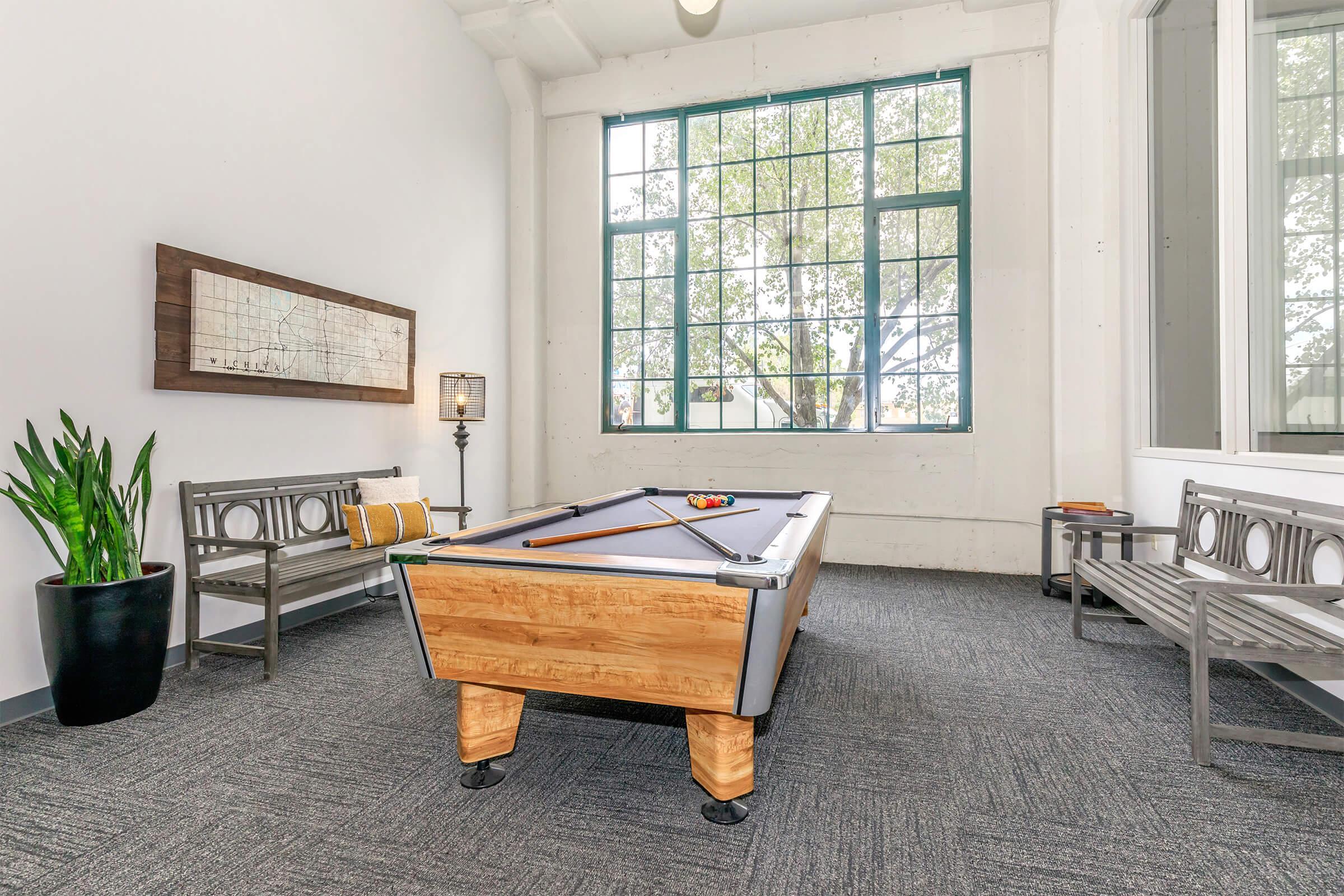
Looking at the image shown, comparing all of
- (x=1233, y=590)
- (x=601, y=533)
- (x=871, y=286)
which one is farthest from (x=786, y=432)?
(x=1233, y=590)

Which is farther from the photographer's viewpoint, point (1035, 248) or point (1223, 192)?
point (1035, 248)

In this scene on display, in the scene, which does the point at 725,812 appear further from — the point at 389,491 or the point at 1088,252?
the point at 1088,252

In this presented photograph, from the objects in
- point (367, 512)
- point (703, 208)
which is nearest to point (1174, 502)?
point (703, 208)

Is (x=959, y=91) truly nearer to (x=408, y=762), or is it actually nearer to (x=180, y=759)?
(x=408, y=762)

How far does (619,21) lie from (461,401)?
3067 mm

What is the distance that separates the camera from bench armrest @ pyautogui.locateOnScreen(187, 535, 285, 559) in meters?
2.59

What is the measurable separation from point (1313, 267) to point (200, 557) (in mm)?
4591

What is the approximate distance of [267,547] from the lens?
259 centimetres

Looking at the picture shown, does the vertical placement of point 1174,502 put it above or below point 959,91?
below

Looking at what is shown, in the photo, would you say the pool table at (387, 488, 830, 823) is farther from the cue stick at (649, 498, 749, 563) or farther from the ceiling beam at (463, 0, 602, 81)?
the ceiling beam at (463, 0, 602, 81)

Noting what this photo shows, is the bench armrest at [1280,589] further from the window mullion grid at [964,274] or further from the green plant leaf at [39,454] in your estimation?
the green plant leaf at [39,454]

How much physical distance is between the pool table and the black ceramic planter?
47.9 inches

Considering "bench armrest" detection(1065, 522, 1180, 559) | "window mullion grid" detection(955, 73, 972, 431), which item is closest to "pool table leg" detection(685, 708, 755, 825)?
"bench armrest" detection(1065, 522, 1180, 559)

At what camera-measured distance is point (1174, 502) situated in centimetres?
337
